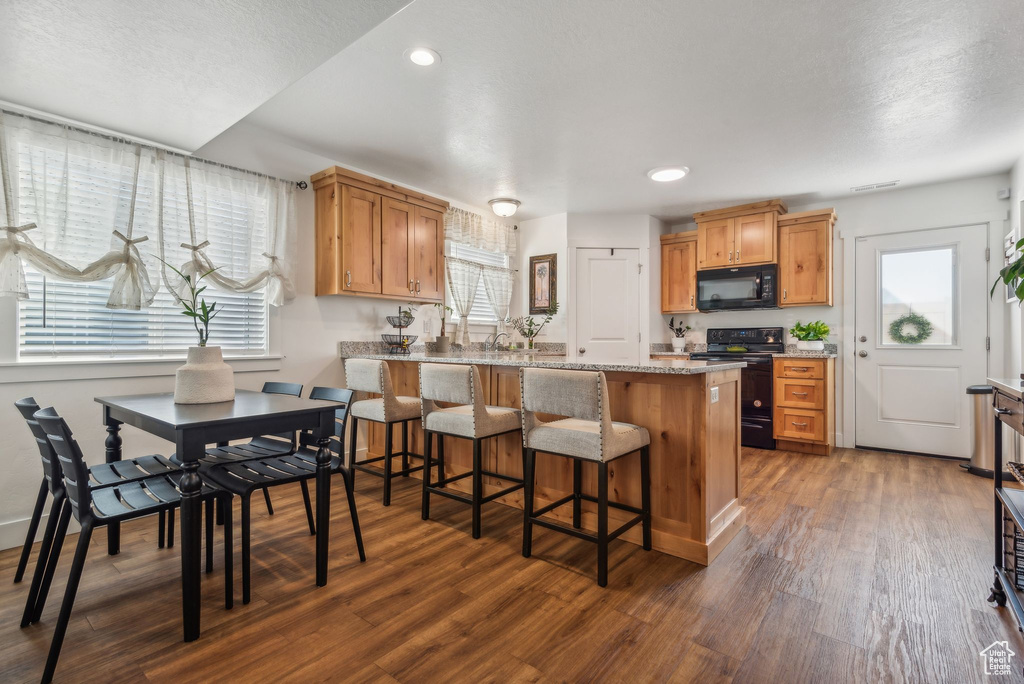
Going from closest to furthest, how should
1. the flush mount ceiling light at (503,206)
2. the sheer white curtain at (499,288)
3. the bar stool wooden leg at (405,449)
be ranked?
1. the bar stool wooden leg at (405,449)
2. the flush mount ceiling light at (503,206)
3. the sheer white curtain at (499,288)

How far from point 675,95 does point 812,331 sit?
3.12 m

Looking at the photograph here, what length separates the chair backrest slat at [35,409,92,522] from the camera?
1538 millimetres

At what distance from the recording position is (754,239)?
502 centimetres

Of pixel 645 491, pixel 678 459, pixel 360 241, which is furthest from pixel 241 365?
pixel 678 459

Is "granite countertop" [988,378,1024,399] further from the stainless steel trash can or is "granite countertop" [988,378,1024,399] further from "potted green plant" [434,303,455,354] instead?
"potted green plant" [434,303,455,354]

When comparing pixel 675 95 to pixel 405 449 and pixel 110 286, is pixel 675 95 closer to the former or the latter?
pixel 405 449

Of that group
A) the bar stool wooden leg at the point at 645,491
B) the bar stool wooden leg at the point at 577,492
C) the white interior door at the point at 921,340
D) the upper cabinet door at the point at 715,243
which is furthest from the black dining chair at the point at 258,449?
the white interior door at the point at 921,340

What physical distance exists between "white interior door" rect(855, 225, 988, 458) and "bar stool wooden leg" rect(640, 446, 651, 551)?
11.9 ft

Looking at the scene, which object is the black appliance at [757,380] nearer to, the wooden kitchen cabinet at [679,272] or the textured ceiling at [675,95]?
the wooden kitchen cabinet at [679,272]

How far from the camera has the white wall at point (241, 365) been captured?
8.38 ft

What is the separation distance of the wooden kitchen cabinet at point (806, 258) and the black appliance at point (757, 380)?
477 millimetres

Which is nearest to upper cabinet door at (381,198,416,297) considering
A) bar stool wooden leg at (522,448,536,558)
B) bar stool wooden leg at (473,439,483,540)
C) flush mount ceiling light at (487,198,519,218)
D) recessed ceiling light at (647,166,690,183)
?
flush mount ceiling light at (487,198,519,218)

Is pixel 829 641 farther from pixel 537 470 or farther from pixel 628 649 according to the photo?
pixel 537 470

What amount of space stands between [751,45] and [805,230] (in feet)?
9.86
